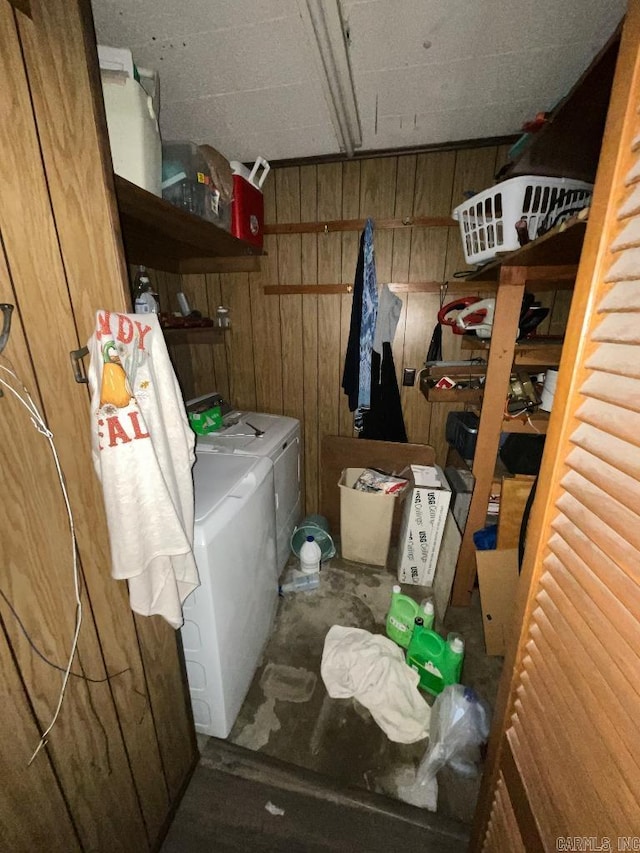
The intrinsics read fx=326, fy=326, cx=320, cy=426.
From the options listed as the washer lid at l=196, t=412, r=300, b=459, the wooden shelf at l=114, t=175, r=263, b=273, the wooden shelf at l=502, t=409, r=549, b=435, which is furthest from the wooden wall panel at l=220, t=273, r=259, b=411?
the wooden shelf at l=502, t=409, r=549, b=435

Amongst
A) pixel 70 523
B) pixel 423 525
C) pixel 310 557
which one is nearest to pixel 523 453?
pixel 423 525

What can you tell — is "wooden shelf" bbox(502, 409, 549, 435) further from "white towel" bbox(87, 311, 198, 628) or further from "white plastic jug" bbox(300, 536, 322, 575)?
"white towel" bbox(87, 311, 198, 628)

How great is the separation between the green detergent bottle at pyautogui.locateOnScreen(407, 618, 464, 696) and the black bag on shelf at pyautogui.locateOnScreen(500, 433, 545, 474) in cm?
85

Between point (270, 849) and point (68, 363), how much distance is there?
1.55 metres

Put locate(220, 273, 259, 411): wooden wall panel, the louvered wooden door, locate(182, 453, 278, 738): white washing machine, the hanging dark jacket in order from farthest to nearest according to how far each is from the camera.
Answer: locate(220, 273, 259, 411): wooden wall panel, the hanging dark jacket, locate(182, 453, 278, 738): white washing machine, the louvered wooden door

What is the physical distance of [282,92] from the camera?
1308mm

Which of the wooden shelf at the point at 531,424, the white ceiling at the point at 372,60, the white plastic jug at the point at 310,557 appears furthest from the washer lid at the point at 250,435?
the white ceiling at the point at 372,60

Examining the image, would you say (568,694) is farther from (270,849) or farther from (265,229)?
(265,229)

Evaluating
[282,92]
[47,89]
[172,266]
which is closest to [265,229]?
[172,266]

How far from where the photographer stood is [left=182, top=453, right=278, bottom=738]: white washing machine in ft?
3.58

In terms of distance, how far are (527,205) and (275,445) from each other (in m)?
1.49

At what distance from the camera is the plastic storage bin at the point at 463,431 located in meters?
1.71

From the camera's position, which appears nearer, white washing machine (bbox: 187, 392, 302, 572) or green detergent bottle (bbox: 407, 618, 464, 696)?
green detergent bottle (bbox: 407, 618, 464, 696)

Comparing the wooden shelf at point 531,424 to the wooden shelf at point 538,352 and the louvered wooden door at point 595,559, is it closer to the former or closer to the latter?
the wooden shelf at point 538,352
